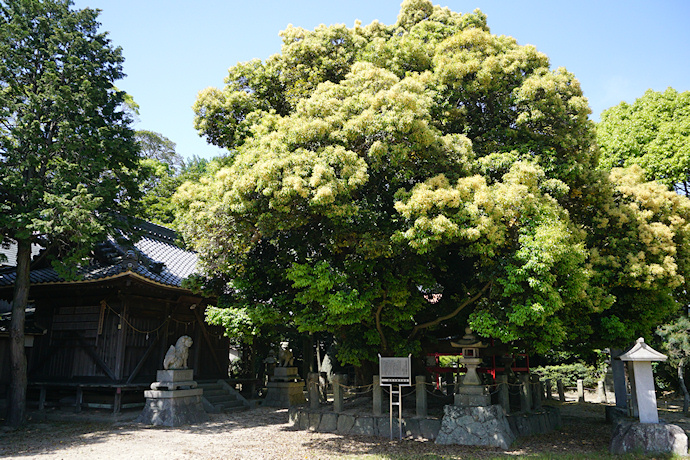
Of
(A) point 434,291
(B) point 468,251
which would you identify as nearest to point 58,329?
(A) point 434,291

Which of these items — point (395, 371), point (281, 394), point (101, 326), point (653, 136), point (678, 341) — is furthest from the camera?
point (653, 136)

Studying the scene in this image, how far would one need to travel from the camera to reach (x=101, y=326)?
13.6 meters

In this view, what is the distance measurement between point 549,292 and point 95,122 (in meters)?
11.8

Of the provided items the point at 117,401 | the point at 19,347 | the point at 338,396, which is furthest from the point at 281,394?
the point at 19,347

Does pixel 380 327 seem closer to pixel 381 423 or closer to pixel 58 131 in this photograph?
pixel 381 423

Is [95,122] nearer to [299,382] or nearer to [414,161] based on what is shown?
[414,161]

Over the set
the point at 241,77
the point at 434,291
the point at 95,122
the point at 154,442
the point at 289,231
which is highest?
the point at 241,77

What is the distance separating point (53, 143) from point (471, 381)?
38.3 ft

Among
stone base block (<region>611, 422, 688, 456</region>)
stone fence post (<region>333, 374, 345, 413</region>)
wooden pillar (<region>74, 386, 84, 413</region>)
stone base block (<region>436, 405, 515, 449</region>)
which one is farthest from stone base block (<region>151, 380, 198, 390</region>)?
stone base block (<region>611, 422, 688, 456</region>)

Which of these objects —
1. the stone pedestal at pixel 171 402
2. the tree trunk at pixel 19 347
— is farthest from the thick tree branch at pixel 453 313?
the tree trunk at pixel 19 347

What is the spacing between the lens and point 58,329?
47.1 feet

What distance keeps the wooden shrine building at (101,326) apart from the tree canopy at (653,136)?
1776 cm

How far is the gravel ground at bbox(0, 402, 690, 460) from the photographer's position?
8789mm

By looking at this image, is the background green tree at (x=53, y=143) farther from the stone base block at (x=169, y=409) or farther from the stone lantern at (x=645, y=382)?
the stone lantern at (x=645, y=382)
